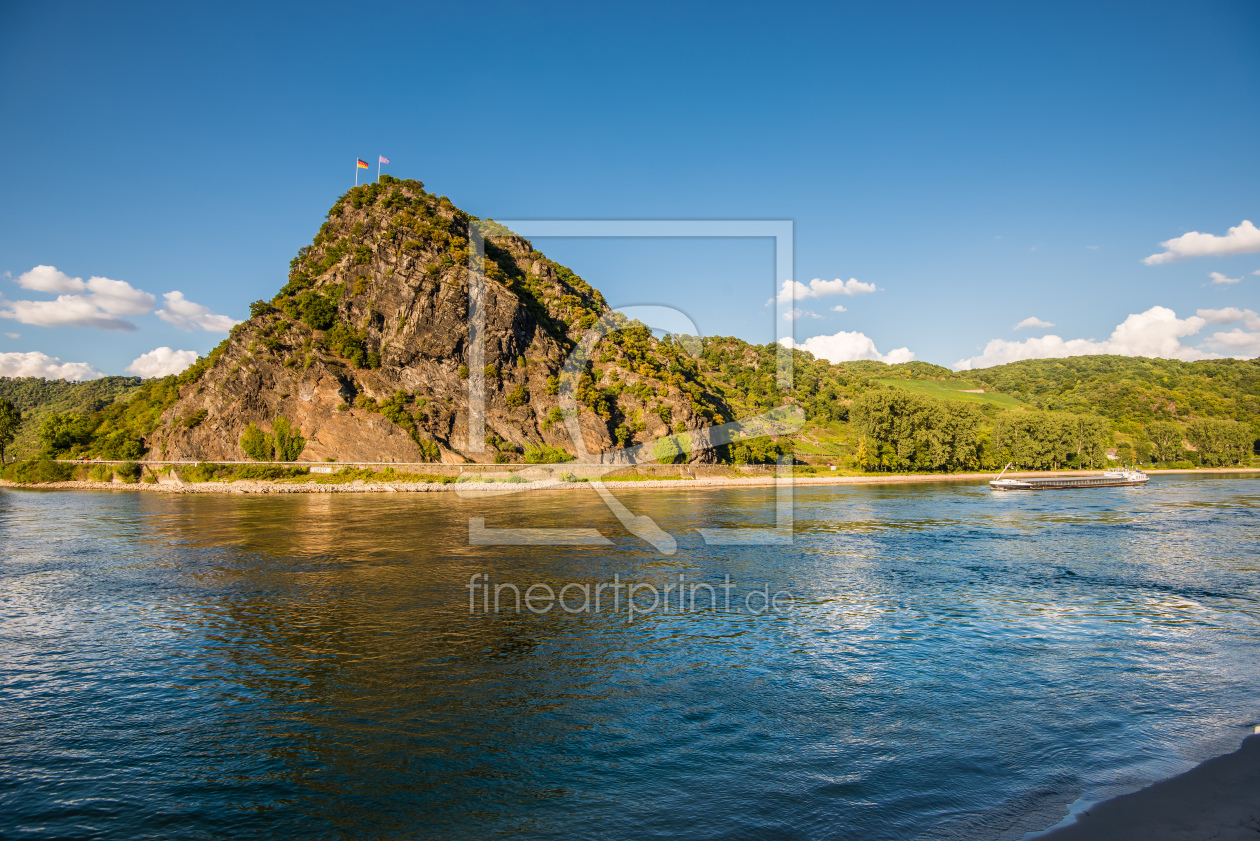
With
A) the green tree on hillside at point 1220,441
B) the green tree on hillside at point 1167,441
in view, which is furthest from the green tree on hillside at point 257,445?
the green tree on hillside at point 1220,441

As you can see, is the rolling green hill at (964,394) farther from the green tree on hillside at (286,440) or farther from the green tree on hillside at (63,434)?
the green tree on hillside at (63,434)

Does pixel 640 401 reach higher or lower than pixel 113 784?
higher

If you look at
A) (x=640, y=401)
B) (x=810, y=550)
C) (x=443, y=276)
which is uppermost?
(x=443, y=276)

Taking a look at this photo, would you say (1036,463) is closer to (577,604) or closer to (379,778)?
(577,604)

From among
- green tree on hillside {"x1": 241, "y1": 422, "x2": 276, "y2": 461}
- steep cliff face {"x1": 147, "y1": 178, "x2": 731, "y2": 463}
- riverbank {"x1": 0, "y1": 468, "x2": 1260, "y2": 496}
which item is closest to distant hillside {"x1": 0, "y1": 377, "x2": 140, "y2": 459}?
riverbank {"x1": 0, "y1": 468, "x2": 1260, "y2": 496}

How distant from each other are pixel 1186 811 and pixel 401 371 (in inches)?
3786

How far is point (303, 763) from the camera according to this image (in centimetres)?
1080

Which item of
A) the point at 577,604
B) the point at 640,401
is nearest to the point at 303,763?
the point at 577,604

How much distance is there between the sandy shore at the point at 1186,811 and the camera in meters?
8.19

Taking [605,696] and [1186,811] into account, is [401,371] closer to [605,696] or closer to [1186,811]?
[605,696]

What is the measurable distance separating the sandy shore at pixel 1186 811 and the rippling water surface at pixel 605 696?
1.37 feet

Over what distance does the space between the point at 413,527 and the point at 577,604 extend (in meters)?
25.1

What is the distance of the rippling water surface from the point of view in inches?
371

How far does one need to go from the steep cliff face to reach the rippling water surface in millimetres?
61817
